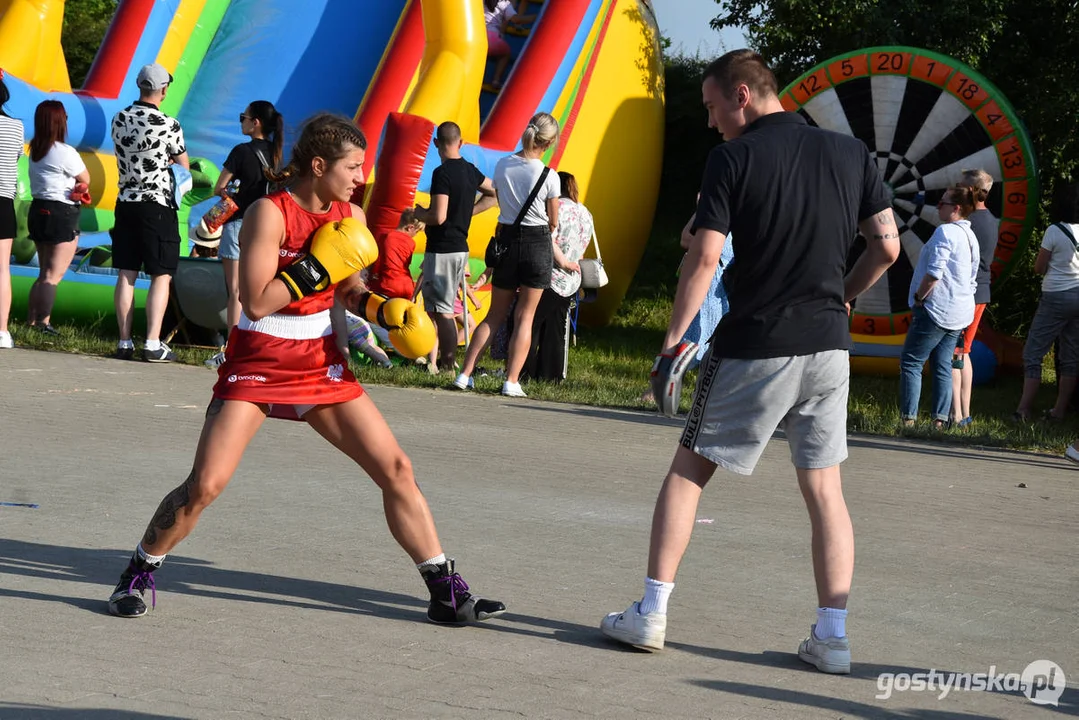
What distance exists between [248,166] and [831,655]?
679 centimetres

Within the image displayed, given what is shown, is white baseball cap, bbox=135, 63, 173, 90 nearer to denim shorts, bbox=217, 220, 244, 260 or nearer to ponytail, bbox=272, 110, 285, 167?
ponytail, bbox=272, 110, 285, 167

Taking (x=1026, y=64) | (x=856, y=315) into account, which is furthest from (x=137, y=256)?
(x=1026, y=64)

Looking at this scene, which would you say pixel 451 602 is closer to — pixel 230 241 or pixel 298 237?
pixel 298 237

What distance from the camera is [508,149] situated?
13.6m

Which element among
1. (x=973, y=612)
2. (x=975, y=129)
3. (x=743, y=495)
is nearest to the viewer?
(x=973, y=612)

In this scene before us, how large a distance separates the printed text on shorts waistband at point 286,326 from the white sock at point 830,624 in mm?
1749

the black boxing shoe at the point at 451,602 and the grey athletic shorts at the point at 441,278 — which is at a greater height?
the grey athletic shorts at the point at 441,278

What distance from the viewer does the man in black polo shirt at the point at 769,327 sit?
416 cm

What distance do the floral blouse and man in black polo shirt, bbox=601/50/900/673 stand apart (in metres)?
6.23

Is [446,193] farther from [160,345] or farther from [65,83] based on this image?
[65,83]

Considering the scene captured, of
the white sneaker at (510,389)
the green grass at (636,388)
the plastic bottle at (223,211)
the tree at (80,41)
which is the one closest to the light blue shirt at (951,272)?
the green grass at (636,388)

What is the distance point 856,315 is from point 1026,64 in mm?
3786

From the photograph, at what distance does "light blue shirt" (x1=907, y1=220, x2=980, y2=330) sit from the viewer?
9.04 m

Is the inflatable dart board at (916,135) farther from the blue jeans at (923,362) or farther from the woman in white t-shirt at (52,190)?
Answer: the woman in white t-shirt at (52,190)
